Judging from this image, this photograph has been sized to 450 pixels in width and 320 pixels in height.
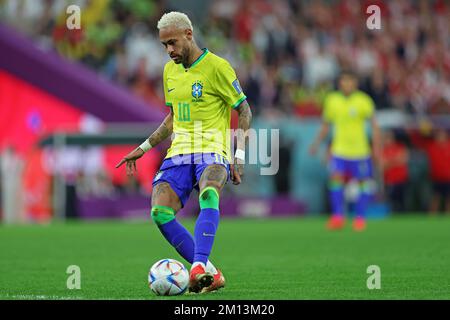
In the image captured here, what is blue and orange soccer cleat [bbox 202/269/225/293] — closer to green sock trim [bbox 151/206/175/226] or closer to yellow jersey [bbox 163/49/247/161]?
green sock trim [bbox 151/206/175/226]

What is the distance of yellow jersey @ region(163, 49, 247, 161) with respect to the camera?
8.95 metres

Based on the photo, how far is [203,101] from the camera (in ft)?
29.5

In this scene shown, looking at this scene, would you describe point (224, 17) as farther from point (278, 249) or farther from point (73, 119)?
point (278, 249)

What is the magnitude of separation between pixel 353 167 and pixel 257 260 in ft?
22.2

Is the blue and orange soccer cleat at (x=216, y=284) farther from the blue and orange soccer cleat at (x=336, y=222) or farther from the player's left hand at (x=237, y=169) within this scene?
the blue and orange soccer cleat at (x=336, y=222)

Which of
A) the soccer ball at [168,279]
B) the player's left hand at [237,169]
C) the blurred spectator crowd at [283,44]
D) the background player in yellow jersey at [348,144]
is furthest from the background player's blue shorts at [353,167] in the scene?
the soccer ball at [168,279]

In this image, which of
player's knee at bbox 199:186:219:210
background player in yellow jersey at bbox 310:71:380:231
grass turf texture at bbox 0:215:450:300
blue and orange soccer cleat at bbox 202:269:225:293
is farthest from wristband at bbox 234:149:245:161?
background player in yellow jersey at bbox 310:71:380:231

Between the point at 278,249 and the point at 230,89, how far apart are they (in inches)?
206

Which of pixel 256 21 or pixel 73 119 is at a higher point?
pixel 256 21

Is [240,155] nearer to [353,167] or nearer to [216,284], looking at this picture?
[216,284]

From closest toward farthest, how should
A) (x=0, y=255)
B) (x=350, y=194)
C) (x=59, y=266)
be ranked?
(x=59, y=266), (x=0, y=255), (x=350, y=194)
